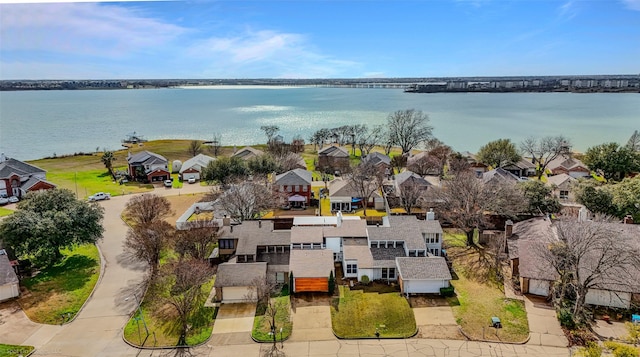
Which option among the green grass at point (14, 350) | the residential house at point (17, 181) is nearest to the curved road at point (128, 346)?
the green grass at point (14, 350)

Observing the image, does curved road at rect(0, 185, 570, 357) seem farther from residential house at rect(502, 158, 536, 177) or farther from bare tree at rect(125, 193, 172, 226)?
residential house at rect(502, 158, 536, 177)

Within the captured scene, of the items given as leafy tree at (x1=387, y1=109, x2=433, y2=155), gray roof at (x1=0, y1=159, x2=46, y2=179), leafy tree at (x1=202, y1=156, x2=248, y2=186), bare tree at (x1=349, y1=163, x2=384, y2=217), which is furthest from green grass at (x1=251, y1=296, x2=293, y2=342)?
leafy tree at (x1=387, y1=109, x2=433, y2=155)

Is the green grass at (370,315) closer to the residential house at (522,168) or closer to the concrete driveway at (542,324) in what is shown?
the concrete driveway at (542,324)

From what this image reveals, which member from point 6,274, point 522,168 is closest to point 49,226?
point 6,274

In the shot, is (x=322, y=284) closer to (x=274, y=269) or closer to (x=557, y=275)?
(x=274, y=269)

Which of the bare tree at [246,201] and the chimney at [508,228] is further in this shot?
the bare tree at [246,201]
